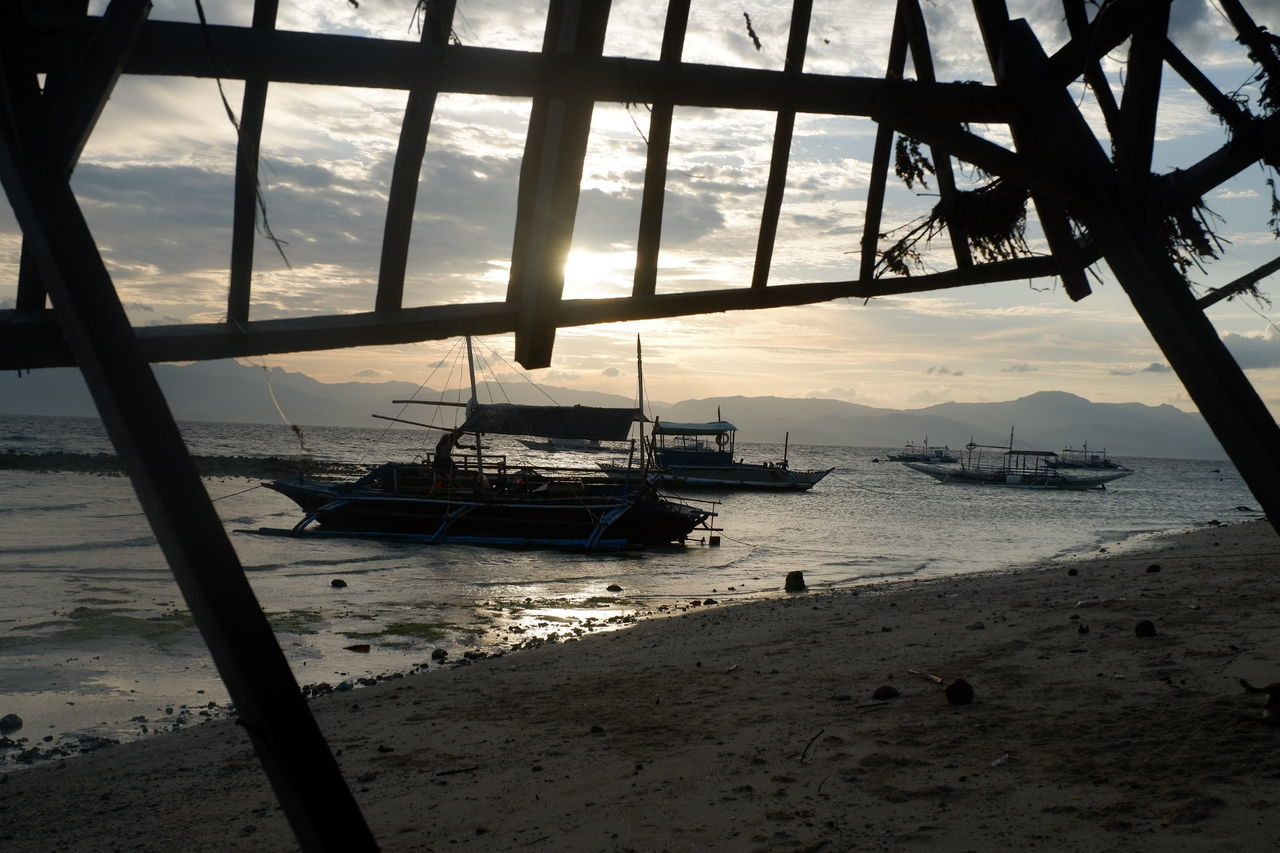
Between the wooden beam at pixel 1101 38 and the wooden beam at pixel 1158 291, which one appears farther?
the wooden beam at pixel 1101 38

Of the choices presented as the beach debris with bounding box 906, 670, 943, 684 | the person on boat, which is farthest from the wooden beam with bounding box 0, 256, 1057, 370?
the person on boat

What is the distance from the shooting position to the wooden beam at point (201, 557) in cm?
169

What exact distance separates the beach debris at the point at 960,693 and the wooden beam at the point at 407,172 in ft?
15.2

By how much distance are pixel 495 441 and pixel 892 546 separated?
171153 millimetres

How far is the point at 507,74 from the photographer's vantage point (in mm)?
2586

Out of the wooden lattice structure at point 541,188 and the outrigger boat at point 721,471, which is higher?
the wooden lattice structure at point 541,188

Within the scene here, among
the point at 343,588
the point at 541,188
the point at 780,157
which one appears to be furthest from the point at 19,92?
the point at 343,588

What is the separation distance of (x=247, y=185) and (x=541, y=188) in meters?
0.83

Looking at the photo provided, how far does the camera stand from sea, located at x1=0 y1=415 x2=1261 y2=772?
31.5ft

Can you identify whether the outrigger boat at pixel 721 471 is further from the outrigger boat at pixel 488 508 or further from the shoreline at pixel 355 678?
the shoreline at pixel 355 678

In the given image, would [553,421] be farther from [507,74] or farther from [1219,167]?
[507,74]

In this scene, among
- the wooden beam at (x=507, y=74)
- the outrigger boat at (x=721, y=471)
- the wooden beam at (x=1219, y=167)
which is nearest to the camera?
the wooden beam at (x=507, y=74)

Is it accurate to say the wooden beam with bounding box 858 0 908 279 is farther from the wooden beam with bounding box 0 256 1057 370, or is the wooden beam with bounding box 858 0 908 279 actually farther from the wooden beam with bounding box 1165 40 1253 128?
the wooden beam with bounding box 1165 40 1253 128

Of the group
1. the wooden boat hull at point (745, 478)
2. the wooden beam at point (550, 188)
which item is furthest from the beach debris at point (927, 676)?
the wooden boat hull at point (745, 478)
